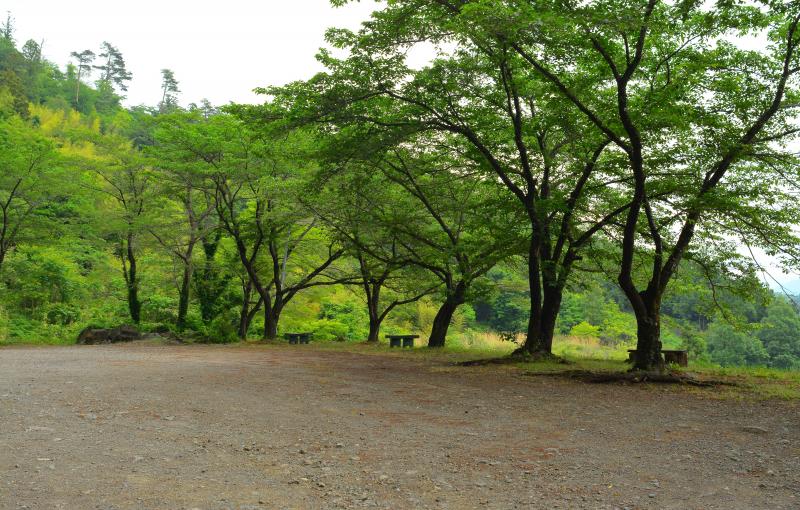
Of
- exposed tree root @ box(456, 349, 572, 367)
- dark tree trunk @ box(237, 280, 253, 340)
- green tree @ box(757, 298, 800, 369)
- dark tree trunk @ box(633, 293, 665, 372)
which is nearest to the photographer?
dark tree trunk @ box(633, 293, 665, 372)

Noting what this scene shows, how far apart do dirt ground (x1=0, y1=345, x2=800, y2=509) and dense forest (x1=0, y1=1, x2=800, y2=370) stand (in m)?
4.00

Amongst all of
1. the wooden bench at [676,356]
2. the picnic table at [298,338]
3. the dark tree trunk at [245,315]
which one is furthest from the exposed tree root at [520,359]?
the dark tree trunk at [245,315]

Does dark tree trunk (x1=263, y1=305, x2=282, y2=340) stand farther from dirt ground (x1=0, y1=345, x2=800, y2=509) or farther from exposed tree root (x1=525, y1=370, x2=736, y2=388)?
exposed tree root (x1=525, y1=370, x2=736, y2=388)

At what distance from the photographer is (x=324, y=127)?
34.9 ft

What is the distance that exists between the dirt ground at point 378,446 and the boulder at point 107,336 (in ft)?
30.9

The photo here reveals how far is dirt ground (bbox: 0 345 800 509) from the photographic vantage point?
3342 mm

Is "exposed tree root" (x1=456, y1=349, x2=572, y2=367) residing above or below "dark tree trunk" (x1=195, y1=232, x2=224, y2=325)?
below


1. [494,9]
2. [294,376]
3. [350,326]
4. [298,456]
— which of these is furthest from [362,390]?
[350,326]

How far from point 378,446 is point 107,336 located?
590 inches

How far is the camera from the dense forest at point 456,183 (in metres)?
8.83

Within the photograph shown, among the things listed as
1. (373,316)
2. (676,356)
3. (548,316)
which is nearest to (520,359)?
(548,316)

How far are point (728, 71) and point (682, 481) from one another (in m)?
7.85

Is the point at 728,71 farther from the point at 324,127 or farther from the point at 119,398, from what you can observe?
the point at 119,398

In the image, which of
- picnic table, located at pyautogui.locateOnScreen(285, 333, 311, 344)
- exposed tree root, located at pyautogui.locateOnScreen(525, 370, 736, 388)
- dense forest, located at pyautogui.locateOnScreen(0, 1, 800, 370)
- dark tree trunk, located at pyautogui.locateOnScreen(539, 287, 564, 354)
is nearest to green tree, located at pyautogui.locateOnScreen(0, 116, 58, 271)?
dense forest, located at pyautogui.locateOnScreen(0, 1, 800, 370)
